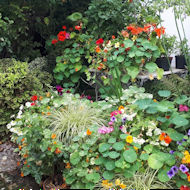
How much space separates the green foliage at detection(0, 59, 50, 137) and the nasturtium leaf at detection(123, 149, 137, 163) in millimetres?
1617

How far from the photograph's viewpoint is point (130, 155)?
1.64 meters

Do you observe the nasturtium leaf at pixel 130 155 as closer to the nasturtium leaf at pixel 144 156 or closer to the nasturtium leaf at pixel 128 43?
the nasturtium leaf at pixel 144 156

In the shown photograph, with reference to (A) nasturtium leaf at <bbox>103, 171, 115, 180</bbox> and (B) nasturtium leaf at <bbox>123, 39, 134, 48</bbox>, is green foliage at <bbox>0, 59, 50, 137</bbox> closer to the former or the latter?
(B) nasturtium leaf at <bbox>123, 39, 134, 48</bbox>

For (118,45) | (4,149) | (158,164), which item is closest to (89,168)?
(158,164)

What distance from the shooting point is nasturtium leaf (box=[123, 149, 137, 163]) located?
5.33 ft

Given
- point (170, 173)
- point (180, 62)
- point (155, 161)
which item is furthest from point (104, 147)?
point (180, 62)

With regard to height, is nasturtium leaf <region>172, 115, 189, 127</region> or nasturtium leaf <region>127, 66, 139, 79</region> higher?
nasturtium leaf <region>127, 66, 139, 79</region>

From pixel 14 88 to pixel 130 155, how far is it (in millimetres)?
1756

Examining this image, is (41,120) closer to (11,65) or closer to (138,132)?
(138,132)

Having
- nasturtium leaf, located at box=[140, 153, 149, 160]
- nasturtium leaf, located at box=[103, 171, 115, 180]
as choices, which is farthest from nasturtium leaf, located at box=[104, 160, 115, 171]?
nasturtium leaf, located at box=[140, 153, 149, 160]

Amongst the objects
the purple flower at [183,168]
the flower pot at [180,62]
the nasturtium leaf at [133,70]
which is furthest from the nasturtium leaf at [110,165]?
the flower pot at [180,62]

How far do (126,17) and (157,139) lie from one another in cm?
203

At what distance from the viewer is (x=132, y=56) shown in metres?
2.66

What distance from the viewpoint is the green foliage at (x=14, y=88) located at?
108 inches
